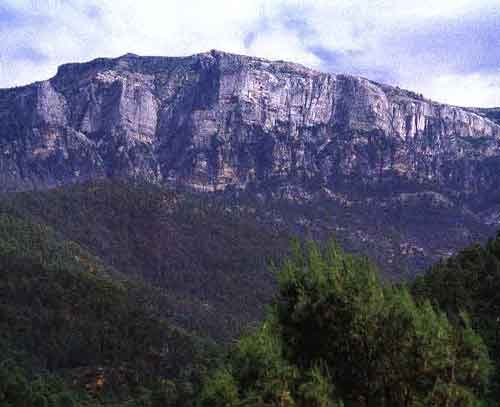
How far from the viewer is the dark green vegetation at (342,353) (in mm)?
23844

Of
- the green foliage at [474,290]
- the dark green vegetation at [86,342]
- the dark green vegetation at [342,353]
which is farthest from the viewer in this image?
the dark green vegetation at [86,342]

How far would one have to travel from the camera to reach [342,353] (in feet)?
84.2

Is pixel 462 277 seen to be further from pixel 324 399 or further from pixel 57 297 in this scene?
pixel 57 297

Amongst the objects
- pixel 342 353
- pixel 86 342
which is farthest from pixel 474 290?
pixel 86 342

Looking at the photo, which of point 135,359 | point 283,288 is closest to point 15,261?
point 135,359

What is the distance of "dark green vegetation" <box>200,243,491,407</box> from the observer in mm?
23844

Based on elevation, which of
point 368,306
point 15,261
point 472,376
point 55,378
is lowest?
point 55,378

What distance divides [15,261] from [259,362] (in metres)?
185

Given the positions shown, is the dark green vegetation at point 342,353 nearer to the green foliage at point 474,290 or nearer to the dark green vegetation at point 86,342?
the green foliage at point 474,290

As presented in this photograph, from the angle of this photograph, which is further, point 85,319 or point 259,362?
point 85,319

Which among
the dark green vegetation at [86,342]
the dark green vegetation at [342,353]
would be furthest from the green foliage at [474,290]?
the dark green vegetation at [86,342]

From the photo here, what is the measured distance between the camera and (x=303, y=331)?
2659 centimetres

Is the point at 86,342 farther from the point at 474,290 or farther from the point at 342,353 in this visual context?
the point at 342,353

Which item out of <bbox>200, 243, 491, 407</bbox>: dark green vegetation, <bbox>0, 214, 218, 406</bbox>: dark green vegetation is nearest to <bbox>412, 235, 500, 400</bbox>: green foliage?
<bbox>200, 243, 491, 407</bbox>: dark green vegetation
